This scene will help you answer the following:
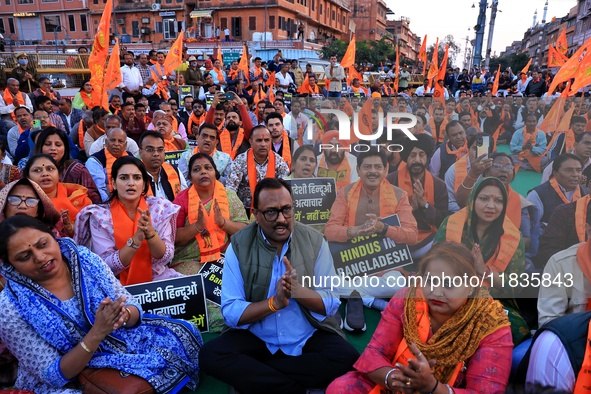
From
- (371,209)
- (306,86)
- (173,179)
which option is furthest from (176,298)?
(306,86)

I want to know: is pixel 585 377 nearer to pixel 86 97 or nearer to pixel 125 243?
pixel 125 243

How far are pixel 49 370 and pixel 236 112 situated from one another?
432 cm

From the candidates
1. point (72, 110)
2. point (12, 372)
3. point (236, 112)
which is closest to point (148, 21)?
point (72, 110)

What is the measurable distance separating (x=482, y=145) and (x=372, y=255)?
0.74 m

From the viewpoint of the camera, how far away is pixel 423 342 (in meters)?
1.62

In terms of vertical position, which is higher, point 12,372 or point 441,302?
point 441,302

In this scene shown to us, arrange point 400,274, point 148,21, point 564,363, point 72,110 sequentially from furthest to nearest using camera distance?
point 148,21
point 72,110
point 400,274
point 564,363

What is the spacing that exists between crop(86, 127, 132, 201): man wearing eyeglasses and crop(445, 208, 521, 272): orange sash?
315 cm

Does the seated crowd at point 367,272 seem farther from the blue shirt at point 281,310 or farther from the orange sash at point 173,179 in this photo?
the orange sash at point 173,179

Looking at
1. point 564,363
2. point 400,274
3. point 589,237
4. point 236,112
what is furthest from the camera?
point 236,112

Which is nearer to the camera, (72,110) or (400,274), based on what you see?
(400,274)

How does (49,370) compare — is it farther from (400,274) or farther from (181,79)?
(181,79)

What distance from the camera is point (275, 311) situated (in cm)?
199

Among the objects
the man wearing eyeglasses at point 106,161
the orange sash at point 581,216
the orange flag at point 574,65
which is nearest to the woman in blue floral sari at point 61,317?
the man wearing eyeglasses at point 106,161
